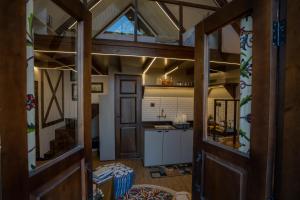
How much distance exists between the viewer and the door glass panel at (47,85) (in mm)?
872

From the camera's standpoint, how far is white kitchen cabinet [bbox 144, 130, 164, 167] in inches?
155

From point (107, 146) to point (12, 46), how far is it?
3888 millimetres

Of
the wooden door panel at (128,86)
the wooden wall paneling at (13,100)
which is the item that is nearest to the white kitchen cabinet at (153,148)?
the wooden door panel at (128,86)

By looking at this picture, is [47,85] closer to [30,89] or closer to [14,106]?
[30,89]

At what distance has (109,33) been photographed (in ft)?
9.42

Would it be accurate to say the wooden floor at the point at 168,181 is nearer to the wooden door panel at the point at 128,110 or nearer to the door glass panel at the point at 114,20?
the wooden door panel at the point at 128,110

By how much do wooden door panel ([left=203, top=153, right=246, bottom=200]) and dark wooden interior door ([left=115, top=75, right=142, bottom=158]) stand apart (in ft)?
10.2

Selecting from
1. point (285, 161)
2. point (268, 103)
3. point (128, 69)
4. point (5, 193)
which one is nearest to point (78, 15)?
point (5, 193)

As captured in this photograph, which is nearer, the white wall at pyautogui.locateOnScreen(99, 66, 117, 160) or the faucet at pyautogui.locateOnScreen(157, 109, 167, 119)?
the white wall at pyautogui.locateOnScreen(99, 66, 117, 160)

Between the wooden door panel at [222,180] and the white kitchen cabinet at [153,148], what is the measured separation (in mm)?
2499

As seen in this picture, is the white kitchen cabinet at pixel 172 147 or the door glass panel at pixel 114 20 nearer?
the door glass panel at pixel 114 20

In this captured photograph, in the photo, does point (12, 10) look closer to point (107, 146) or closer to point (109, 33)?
point (109, 33)

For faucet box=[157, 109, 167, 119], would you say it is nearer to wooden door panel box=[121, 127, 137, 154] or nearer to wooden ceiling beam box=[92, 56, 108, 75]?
wooden door panel box=[121, 127, 137, 154]

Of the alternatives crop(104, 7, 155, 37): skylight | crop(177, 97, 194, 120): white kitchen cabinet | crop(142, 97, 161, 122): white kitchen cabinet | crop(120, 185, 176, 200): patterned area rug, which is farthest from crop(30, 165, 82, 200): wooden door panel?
crop(177, 97, 194, 120): white kitchen cabinet
